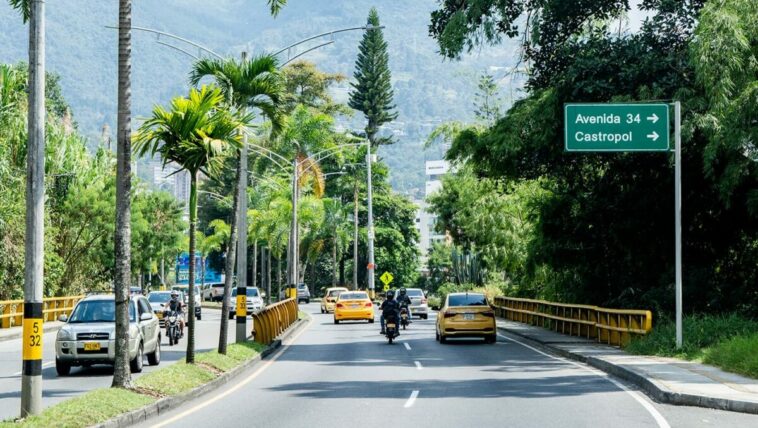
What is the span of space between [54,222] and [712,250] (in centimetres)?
3940

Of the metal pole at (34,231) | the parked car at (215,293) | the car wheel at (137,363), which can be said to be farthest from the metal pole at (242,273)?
the parked car at (215,293)

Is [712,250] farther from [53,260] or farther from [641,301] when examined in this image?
[53,260]

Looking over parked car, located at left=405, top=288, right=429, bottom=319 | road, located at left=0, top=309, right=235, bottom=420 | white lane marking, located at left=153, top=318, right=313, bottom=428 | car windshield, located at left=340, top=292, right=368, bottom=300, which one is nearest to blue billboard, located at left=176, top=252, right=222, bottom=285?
parked car, located at left=405, top=288, right=429, bottom=319

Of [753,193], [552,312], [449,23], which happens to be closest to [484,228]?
[552,312]

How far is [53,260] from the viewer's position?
55.8 meters

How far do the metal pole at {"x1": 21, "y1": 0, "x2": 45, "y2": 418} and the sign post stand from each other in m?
16.9

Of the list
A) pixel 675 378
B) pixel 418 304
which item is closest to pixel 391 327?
pixel 675 378

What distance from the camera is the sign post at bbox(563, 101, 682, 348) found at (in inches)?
1096

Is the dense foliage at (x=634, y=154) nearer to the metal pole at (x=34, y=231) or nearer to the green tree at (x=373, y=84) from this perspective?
the metal pole at (x=34, y=231)

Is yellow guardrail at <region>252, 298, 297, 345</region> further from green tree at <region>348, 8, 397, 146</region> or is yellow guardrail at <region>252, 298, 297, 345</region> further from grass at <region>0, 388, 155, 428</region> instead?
green tree at <region>348, 8, 397, 146</region>

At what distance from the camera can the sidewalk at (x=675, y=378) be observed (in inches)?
676

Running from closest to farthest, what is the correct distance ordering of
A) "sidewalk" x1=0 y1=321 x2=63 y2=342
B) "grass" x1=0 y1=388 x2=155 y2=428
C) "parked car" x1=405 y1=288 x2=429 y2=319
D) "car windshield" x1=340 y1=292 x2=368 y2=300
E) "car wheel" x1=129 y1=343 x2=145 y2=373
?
"grass" x1=0 y1=388 x2=155 y2=428 < "car wheel" x1=129 y1=343 x2=145 y2=373 < "sidewalk" x1=0 y1=321 x2=63 y2=342 < "car windshield" x1=340 y1=292 x2=368 y2=300 < "parked car" x1=405 y1=288 x2=429 y2=319

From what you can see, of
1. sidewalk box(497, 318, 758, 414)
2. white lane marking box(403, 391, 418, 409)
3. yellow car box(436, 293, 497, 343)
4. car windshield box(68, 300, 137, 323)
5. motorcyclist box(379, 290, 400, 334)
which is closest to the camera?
sidewalk box(497, 318, 758, 414)

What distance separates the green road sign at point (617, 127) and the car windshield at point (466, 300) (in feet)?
25.5
